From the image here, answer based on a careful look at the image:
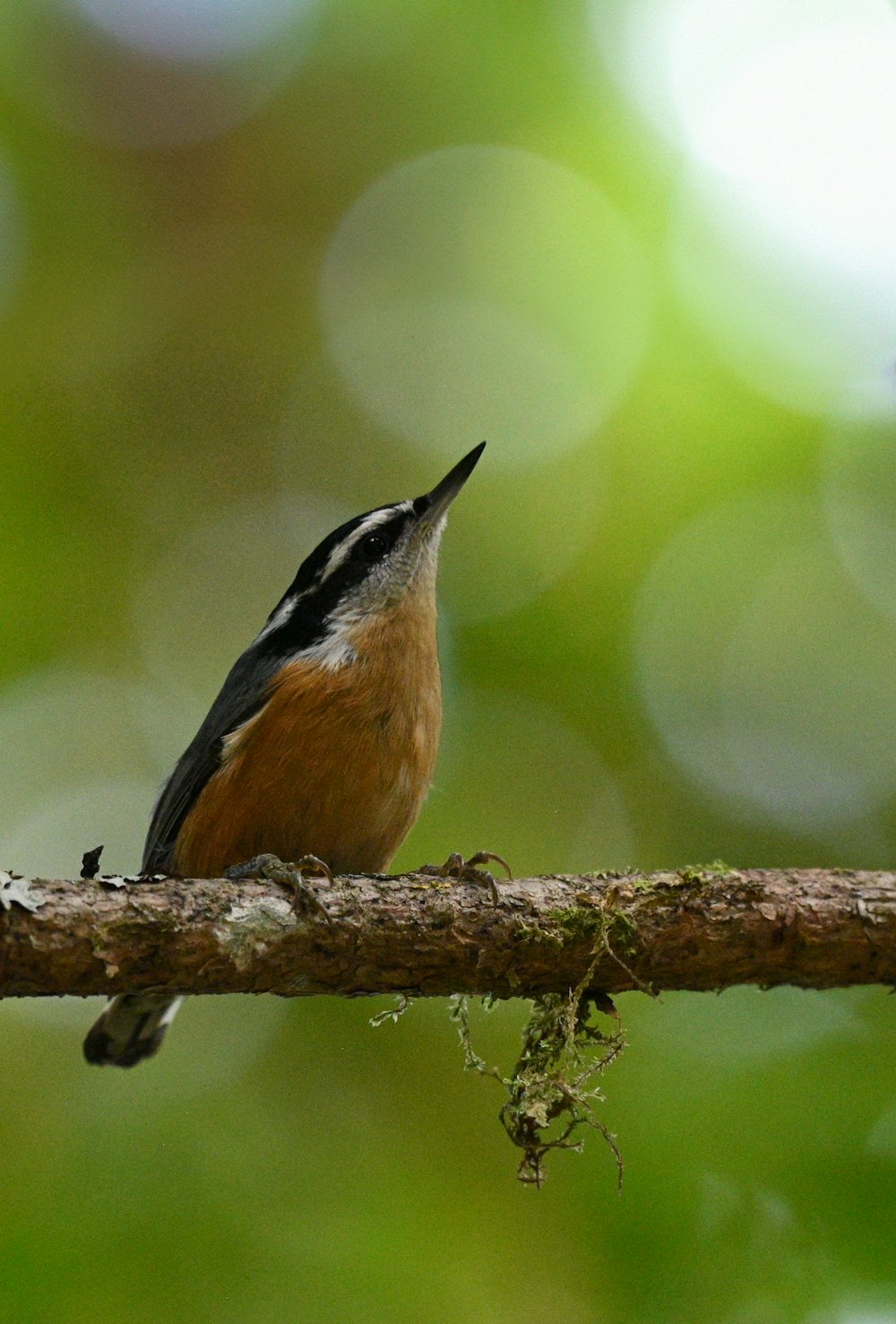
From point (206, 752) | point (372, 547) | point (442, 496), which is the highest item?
point (442, 496)

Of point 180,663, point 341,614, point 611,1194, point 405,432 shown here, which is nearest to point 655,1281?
point 611,1194

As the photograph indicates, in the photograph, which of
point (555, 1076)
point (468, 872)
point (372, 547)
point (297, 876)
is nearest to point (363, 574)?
point (372, 547)

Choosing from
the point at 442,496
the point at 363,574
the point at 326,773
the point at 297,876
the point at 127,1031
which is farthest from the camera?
the point at 442,496

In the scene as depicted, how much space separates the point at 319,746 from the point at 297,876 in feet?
3.37

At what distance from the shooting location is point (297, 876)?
293 centimetres

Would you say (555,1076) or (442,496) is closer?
(555,1076)

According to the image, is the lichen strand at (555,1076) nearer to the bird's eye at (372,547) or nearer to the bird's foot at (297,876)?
the bird's foot at (297,876)

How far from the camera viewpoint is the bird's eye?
15.2ft

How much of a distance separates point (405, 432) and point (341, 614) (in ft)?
8.56

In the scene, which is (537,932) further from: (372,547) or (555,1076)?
(372,547)

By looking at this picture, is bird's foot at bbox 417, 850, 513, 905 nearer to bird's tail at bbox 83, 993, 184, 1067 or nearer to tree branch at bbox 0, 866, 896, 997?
tree branch at bbox 0, 866, 896, 997

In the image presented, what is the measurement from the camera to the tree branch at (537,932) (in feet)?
9.37

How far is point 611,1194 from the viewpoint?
3.72 metres

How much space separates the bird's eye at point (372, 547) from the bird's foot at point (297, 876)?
1.60 m
